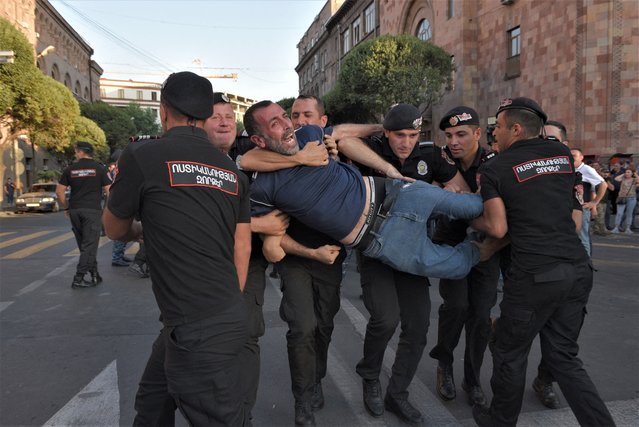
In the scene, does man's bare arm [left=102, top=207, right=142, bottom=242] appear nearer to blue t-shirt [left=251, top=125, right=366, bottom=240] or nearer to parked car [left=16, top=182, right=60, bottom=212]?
blue t-shirt [left=251, top=125, right=366, bottom=240]

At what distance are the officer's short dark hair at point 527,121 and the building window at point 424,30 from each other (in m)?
27.0

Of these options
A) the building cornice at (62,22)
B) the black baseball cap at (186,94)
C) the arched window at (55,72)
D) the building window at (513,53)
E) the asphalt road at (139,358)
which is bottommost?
the asphalt road at (139,358)

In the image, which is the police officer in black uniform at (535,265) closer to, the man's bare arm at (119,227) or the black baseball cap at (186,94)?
the black baseball cap at (186,94)

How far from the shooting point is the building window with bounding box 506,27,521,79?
20972mm

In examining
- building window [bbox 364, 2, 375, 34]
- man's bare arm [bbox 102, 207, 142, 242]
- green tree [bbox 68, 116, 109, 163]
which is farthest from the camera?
building window [bbox 364, 2, 375, 34]

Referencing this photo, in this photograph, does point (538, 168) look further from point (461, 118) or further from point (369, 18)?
point (369, 18)

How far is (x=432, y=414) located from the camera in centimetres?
321

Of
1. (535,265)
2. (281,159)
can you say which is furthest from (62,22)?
(535,265)

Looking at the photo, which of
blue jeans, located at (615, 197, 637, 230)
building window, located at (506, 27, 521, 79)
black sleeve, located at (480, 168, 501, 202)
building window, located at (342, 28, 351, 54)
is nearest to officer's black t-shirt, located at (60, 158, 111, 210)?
black sleeve, located at (480, 168, 501, 202)

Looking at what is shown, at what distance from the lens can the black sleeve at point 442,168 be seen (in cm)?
347

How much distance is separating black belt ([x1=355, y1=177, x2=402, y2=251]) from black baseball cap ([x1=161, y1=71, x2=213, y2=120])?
3.98 ft

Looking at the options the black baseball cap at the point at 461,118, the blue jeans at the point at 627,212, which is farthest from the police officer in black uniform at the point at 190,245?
the blue jeans at the point at 627,212

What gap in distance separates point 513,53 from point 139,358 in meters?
21.6

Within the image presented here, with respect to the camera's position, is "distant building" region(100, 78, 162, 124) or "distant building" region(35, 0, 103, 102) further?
"distant building" region(100, 78, 162, 124)
